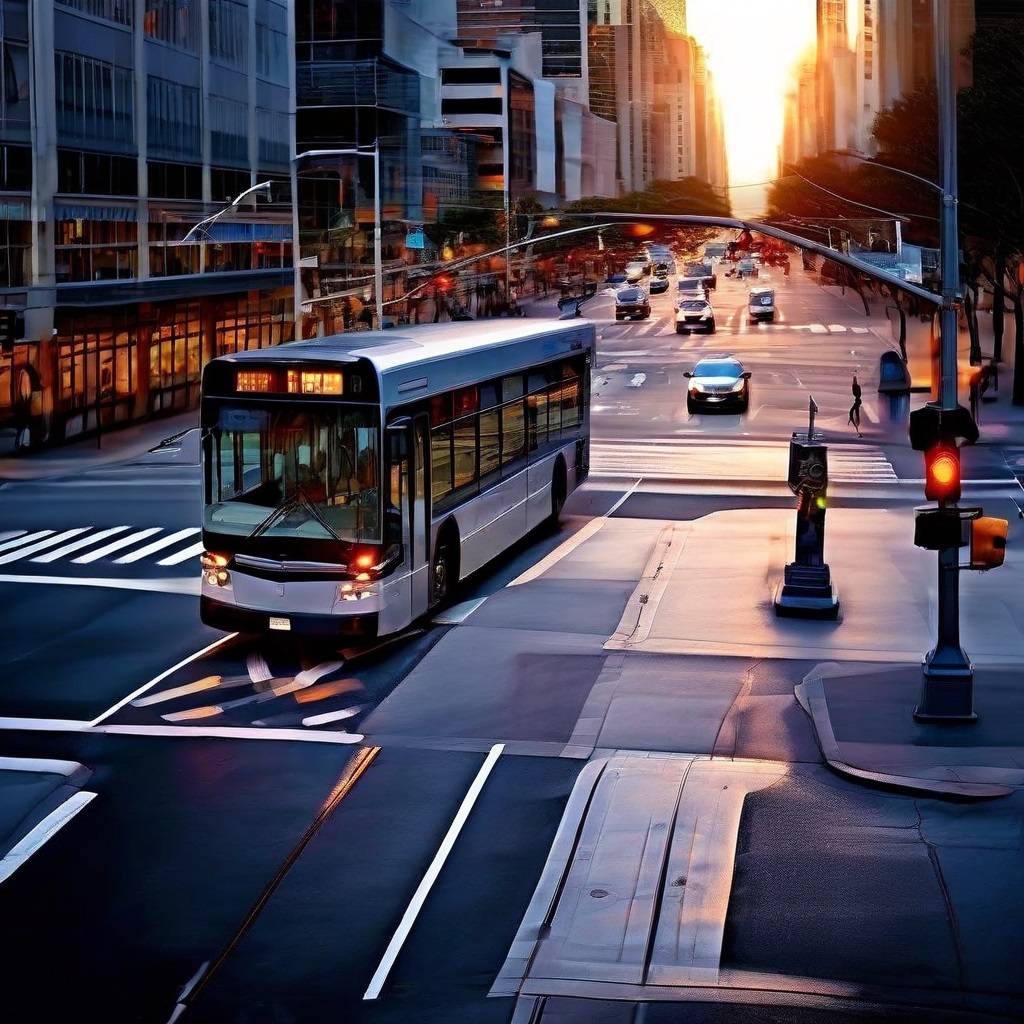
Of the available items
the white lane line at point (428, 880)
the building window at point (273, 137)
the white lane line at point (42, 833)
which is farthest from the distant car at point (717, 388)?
the white lane line at point (42, 833)

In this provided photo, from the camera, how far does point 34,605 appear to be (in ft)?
76.5

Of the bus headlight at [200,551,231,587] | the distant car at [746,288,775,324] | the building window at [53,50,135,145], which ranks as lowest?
the bus headlight at [200,551,231,587]

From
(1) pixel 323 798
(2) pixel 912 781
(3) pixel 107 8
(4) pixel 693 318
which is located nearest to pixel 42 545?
(1) pixel 323 798

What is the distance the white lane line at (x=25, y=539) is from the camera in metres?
28.9

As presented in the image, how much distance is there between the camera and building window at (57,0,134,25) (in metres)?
51.9

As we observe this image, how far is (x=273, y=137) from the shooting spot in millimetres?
73375

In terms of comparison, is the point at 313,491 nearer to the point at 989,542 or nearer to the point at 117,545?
the point at 989,542

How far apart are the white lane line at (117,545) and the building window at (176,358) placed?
30465 millimetres

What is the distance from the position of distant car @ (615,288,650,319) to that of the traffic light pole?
89.3 meters

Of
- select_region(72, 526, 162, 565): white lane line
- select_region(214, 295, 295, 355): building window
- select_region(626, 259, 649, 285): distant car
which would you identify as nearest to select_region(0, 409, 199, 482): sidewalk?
select_region(214, 295, 295, 355): building window

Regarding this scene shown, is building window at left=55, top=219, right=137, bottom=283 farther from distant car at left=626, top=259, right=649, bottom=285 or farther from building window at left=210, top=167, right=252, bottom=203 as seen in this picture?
distant car at left=626, top=259, right=649, bottom=285

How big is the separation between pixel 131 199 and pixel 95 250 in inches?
152

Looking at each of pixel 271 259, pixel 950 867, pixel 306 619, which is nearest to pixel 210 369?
pixel 306 619

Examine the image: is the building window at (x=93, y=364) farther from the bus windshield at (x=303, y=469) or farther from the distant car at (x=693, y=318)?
the distant car at (x=693, y=318)
